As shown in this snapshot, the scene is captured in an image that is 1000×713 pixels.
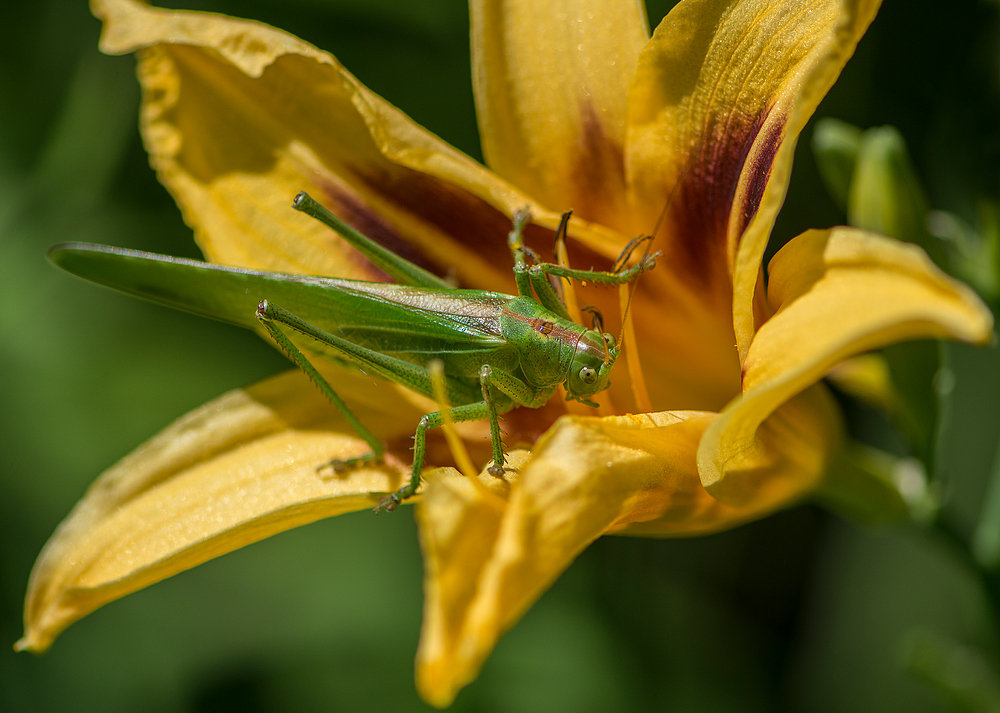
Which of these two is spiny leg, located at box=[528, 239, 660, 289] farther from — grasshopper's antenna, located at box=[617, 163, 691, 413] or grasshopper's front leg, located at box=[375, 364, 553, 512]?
grasshopper's front leg, located at box=[375, 364, 553, 512]

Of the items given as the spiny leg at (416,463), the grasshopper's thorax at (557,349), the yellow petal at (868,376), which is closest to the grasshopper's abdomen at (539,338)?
the grasshopper's thorax at (557,349)

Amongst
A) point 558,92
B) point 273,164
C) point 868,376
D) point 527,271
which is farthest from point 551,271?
point 868,376

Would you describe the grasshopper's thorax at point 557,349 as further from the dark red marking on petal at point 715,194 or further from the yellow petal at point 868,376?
the yellow petal at point 868,376

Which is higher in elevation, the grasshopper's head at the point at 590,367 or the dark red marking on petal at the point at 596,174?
the dark red marking on petal at the point at 596,174

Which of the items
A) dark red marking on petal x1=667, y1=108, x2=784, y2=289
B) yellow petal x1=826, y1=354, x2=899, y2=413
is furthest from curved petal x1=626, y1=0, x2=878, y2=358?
yellow petal x1=826, y1=354, x2=899, y2=413

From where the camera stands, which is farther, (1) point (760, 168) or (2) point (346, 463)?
(2) point (346, 463)

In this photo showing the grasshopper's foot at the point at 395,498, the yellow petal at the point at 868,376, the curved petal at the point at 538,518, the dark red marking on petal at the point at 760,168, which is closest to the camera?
the curved petal at the point at 538,518

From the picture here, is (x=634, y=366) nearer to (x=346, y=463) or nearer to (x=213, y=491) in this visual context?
(x=346, y=463)
